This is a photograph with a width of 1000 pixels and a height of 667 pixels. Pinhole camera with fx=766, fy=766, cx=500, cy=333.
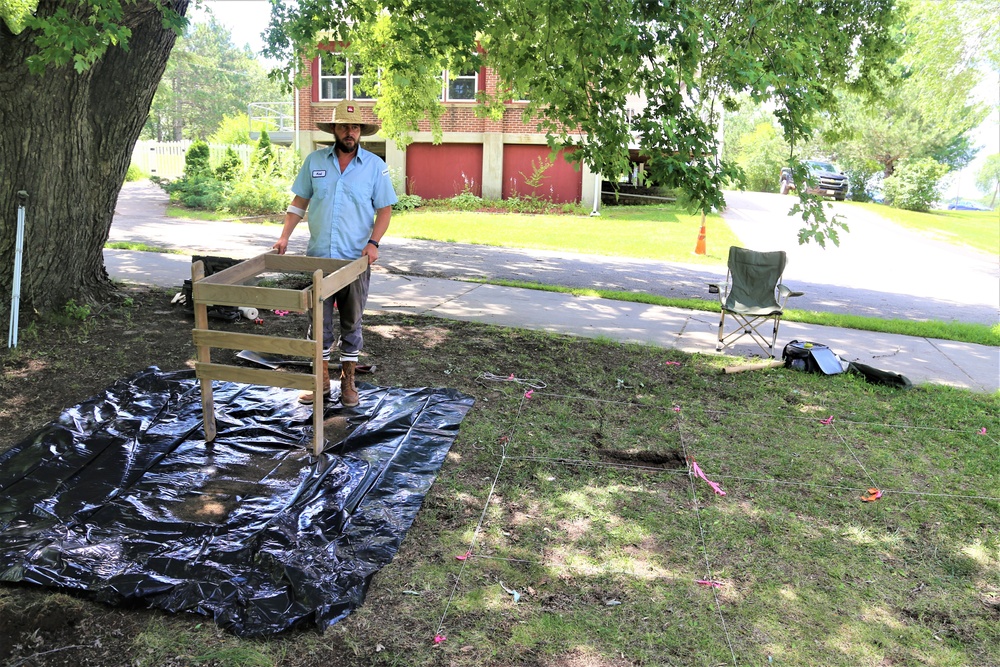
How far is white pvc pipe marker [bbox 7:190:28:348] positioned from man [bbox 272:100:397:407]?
8.18ft

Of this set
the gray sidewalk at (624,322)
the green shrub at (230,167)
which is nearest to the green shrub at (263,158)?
the green shrub at (230,167)

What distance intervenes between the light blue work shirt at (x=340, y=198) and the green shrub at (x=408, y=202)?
55.4 feet

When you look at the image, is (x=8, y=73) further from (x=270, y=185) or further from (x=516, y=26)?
(x=270, y=185)

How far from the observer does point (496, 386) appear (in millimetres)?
6082

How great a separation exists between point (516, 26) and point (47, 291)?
476cm

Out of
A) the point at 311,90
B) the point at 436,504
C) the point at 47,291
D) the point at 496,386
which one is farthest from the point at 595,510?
the point at 311,90

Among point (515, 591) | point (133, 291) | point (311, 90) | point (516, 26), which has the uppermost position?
point (311, 90)

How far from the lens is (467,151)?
24.8m

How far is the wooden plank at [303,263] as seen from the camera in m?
4.98

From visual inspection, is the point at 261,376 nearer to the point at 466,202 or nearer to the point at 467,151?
the point at 466,202

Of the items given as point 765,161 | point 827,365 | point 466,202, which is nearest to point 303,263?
point 827,365

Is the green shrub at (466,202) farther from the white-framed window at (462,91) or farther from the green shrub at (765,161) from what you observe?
the green shrub at (765,161)

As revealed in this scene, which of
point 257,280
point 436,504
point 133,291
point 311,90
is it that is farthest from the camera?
point 311,90

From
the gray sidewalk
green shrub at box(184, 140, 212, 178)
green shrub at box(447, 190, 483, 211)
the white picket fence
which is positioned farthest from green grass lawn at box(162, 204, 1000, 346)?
the white picket fence
